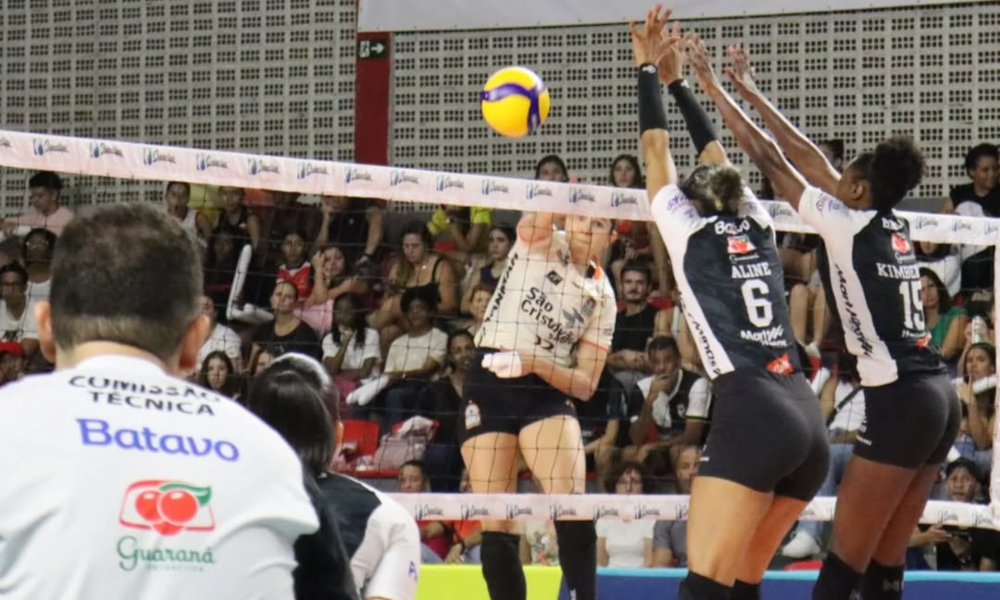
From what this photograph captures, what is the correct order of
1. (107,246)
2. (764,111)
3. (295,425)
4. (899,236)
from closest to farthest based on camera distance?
(107,246) → (295,425) → (899,236) → (764,111)

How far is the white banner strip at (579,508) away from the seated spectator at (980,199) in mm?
2871

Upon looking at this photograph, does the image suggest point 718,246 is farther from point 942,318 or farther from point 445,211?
point 445,211

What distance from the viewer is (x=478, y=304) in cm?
880

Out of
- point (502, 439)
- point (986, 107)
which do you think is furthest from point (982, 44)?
point (502, 439)

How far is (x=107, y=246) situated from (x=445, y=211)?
8.15 metres

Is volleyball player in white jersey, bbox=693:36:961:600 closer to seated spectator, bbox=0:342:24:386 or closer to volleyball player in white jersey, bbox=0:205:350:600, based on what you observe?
volleyball player in white jersey, bbox=0:205:350:600

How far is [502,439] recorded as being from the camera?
5930 millimetres

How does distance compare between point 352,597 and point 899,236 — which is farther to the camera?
point 899,236

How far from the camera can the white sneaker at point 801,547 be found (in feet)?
26.4

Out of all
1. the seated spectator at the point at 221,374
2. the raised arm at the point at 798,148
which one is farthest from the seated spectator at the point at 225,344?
the raised arm at the point at 798,148

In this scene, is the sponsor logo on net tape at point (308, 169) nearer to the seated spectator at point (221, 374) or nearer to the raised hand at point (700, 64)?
the raised hand at point (700, 64)

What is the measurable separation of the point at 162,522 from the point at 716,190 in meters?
3.59

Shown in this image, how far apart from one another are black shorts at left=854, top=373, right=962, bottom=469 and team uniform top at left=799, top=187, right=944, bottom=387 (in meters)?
0.05

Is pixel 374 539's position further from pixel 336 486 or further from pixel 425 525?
pixel 425 525
